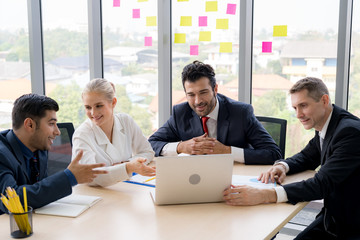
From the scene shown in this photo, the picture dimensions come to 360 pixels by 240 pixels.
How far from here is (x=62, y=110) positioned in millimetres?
4133

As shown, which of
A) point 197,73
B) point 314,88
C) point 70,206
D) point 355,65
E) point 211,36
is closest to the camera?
point 70,206

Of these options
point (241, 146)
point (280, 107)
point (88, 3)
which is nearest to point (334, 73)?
point (280, 107)

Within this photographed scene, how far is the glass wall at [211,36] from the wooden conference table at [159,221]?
1.92 m

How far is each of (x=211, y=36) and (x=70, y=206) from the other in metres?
2.28

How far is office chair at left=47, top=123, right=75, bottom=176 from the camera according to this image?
105 inches

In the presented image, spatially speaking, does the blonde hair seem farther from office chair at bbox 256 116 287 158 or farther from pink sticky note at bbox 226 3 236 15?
pink sticky note at bbox 226 3 236 15

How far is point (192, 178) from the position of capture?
70.8 inches

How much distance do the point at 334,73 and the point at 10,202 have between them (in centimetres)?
261

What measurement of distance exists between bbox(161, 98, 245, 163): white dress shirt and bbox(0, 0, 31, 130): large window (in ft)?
6.49

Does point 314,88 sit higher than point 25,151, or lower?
higher

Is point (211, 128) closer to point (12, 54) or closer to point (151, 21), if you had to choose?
point (151, 21)

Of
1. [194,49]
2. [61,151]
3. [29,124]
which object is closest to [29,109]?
[29,124]

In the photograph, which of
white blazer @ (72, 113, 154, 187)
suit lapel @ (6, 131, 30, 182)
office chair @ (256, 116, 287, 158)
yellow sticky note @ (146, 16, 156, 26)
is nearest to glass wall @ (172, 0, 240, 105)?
yellow sticky note @ (146, 16, 156, 26)

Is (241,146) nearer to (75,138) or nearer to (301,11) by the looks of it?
(75,138)
